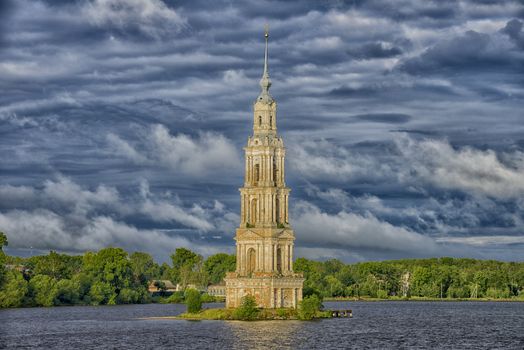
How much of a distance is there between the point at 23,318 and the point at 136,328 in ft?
122

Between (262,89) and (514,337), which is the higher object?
(262,89)

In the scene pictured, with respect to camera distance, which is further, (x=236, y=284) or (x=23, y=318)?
(x=23, y=318)

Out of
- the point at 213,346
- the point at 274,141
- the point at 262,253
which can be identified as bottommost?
the point at 213,346

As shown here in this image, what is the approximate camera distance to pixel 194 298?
15212 centimetres

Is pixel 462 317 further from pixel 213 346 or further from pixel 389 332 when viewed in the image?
pixel 213 346

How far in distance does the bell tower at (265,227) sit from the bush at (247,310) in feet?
16.6

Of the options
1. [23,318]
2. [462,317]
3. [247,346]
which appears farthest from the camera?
[462,317]

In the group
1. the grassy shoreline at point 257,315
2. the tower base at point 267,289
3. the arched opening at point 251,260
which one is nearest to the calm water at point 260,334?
the grassy shoreline at point 257,315

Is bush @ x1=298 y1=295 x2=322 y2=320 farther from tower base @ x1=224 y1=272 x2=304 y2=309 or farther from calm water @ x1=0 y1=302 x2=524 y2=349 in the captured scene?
tower base @ x1=224 y1=272 x2=304 y2=309

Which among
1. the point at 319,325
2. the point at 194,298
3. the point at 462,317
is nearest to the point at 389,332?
the point at 319,325

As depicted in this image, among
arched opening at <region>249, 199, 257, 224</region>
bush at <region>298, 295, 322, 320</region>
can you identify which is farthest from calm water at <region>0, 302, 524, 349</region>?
arched opening at <region>249, 199, 257, 224</region>

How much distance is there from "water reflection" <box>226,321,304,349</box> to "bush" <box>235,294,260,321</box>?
121cm

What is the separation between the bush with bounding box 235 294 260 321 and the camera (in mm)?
137375

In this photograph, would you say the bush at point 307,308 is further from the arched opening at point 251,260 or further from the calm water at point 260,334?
the arched opening at point 251,260
